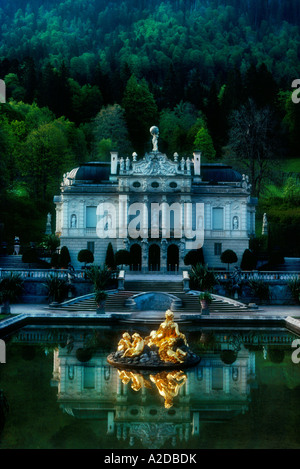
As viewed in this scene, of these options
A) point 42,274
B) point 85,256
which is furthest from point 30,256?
point 42,274

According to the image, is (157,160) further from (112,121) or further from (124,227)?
(112,121)

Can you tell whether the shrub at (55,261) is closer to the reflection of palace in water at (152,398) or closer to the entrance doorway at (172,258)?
the entrance doorway at (172,258)

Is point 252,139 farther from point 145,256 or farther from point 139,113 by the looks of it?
point 145,256

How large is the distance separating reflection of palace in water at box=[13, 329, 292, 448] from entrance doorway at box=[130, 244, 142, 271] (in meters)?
26.3

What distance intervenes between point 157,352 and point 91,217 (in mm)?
30316

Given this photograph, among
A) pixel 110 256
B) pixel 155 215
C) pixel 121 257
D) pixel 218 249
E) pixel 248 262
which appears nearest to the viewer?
pixel 248 262

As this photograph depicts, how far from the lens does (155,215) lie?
155ft

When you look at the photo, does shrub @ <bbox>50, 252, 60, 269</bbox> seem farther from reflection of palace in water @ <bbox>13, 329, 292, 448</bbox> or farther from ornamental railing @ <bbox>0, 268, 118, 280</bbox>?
reflection of palace in water @ <bbox>13, 329, 292, 448</bbox>

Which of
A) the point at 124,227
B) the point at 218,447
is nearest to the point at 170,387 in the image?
the point at 218,447

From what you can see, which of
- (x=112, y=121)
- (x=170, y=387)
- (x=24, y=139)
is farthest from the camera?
(x=112, y=121)

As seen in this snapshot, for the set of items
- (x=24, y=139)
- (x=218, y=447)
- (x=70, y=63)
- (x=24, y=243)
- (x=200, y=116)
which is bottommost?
(x=218, y=447)

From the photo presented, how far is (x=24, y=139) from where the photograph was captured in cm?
7262

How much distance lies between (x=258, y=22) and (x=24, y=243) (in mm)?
104000

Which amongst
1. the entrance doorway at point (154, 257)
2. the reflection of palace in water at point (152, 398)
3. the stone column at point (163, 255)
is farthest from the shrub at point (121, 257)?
the reflection of palace in water at point (152, 398)
